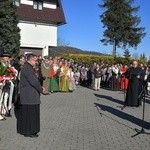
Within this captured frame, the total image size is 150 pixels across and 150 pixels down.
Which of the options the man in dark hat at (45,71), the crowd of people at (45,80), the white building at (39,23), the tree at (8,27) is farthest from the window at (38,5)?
the man in dark hat at (45,71)

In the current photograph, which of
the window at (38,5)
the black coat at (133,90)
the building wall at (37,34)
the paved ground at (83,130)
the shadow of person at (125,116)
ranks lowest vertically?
the shadow of person at (125,116)

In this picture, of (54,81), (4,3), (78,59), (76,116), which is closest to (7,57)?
(76,116)

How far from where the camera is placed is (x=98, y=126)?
11531 mm

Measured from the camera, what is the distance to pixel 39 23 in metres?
39.0

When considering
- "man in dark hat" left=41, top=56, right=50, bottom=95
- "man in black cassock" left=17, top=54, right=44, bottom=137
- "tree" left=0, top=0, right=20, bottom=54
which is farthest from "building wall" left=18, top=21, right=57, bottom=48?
"man in black cassock" left=17, top=54, right=44, bottom=137

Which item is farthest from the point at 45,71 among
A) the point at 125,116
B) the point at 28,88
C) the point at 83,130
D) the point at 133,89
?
the point at 28,88

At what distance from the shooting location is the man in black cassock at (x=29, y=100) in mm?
9703

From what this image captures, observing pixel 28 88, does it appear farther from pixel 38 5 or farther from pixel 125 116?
pixel 38 5

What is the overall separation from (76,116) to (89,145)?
4.37 m

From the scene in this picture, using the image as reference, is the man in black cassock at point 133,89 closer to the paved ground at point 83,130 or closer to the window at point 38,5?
the paved ground at point 83,130

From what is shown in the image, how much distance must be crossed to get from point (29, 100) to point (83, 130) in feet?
6.38

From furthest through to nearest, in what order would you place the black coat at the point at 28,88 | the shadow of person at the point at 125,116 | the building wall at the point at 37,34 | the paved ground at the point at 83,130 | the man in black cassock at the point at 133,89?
the building wall at the point at 37,34
the man in black cassock at the point at 133,89
the shadow of person at the point at 125,116
the black coat at the point at 28,88
the paved ground at the point at 83,130

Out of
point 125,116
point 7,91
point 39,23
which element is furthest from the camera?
point 39,23

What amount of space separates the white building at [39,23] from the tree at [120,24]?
1986 centimetres
